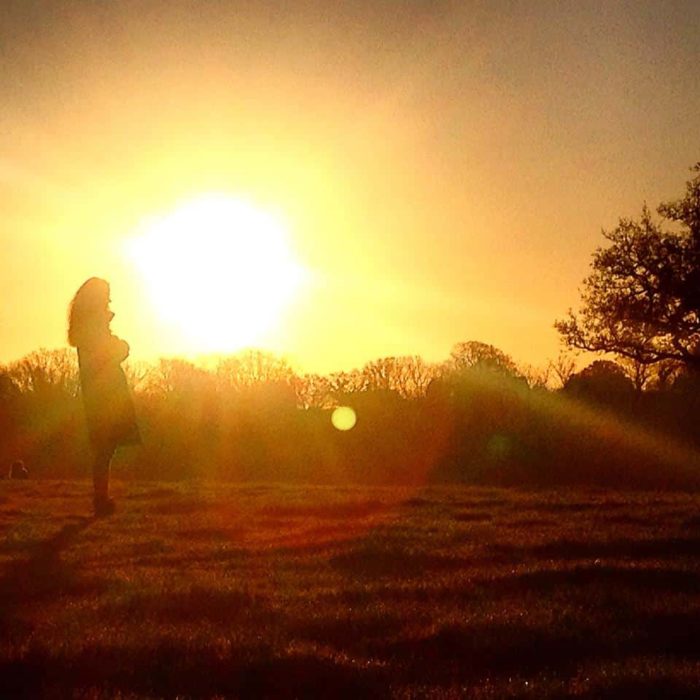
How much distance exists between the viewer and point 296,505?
564 inches

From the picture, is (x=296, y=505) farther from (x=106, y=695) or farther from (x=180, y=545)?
(x=106, y=695)

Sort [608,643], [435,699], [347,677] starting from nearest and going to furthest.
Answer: [435,699]
[347,677]
[608,643]

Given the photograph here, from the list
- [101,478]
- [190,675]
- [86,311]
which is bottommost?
[190,675]

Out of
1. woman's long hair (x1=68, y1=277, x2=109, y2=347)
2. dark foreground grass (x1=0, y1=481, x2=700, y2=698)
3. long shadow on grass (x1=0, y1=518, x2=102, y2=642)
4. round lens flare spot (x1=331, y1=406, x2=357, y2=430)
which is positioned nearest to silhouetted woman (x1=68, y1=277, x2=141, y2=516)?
woman's long hair (x1=68, y1=277, x2=109, y2=347)

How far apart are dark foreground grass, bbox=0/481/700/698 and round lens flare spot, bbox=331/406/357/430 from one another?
31.5 meters

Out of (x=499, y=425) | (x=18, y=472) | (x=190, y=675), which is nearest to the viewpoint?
(x=190, y=675)

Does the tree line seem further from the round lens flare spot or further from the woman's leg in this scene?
the woman's leg

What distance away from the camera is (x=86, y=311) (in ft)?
43.1

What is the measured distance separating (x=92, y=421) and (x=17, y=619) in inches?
276

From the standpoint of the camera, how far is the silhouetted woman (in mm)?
13156

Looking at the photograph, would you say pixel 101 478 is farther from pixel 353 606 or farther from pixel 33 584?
pixel 353 606

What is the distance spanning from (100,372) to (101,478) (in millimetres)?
1574

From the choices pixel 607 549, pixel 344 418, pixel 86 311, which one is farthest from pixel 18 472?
pixel 344 418

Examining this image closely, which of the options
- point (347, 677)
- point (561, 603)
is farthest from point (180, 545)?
point (347, 677)
